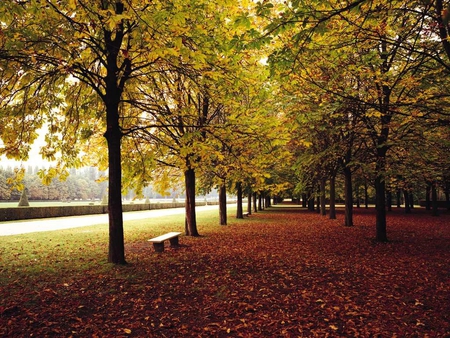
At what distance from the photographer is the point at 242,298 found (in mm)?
5820

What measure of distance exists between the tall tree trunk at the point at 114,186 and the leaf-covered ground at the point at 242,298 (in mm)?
629

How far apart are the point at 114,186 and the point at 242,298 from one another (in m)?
4.58

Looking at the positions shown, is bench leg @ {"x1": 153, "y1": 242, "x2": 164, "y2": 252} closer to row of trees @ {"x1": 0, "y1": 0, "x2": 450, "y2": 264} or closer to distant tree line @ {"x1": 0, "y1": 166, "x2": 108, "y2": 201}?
row of trees @ {"x1": 0, "y1": 0, "x2": 450, "y2": 264}

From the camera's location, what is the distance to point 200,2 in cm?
714

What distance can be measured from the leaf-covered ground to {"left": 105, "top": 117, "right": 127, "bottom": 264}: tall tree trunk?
629 mm

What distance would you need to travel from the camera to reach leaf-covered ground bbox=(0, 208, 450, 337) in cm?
460

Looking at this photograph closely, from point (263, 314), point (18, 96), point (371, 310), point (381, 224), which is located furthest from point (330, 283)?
point (18, 96)

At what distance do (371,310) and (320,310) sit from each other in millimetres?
908

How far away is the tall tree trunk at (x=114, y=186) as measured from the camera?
787 centimetres

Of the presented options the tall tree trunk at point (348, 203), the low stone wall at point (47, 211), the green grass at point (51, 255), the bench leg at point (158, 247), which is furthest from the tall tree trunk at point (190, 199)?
the low stone wall at point (47, 211)

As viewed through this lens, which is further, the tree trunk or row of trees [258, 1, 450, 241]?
the tree trunk

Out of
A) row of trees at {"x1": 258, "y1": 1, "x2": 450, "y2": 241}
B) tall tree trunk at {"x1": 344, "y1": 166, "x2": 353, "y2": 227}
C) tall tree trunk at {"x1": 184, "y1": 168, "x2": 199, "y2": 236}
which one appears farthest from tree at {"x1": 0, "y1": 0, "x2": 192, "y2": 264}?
tall tree trunk at {"x1": 344, "y1": 166, "x2": 353, "y2": 227}

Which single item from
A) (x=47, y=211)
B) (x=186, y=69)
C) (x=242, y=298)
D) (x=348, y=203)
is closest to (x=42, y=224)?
(x=47, y=211)

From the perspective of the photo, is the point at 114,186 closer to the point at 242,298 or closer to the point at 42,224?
the point at 242,298
